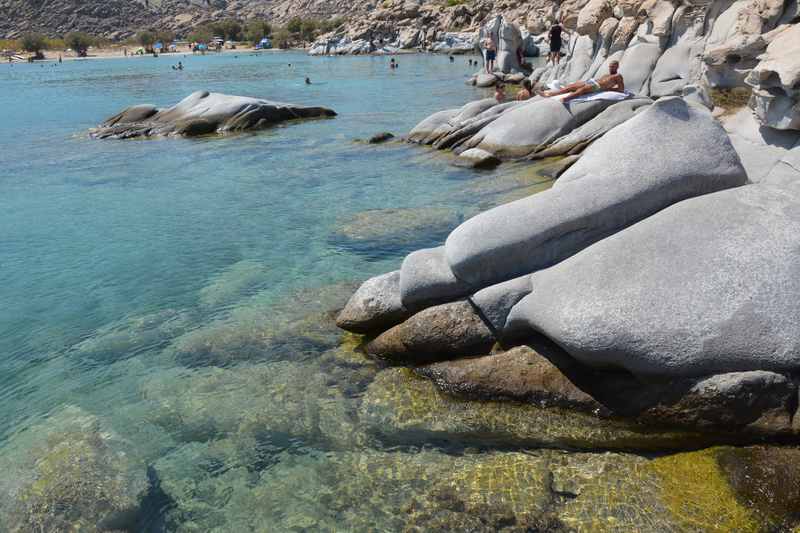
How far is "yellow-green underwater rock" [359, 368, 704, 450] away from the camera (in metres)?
6.62

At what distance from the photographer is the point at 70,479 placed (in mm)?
6777

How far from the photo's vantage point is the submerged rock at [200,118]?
3052 centimetres

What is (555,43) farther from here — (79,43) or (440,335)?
(79,43)

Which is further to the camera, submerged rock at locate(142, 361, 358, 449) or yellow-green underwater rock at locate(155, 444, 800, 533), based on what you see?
submerged rock at locate(142, 361, 358, 449)

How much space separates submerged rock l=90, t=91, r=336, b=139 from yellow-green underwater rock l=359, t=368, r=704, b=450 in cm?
2575

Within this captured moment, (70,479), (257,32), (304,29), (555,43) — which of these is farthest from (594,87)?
(257,32)

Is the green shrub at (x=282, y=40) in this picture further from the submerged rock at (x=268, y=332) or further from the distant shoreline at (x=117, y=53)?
the submerged rock at (x=268, y=332)

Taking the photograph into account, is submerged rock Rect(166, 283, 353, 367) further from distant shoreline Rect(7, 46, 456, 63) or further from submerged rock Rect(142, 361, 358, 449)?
distant shoreline Rect(7, 46, 456, 63)

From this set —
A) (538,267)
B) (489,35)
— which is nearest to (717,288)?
(538,267)

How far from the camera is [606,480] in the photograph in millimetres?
6055

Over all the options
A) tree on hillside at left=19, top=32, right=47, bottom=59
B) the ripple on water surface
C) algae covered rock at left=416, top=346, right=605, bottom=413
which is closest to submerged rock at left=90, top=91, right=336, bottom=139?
the ripple on water surface

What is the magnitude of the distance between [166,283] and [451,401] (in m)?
7.25

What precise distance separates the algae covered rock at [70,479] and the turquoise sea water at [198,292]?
4 cm

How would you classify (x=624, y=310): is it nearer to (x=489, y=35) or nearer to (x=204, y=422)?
(x=204, y=422)
